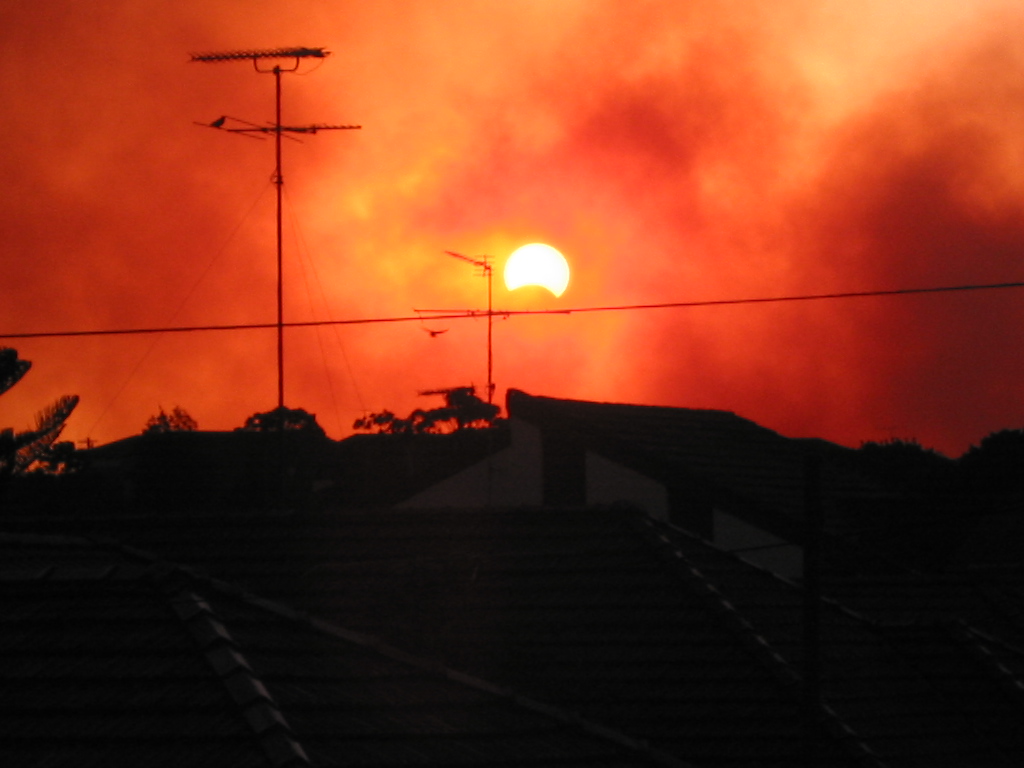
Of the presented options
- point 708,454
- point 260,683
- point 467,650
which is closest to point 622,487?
point 708,454

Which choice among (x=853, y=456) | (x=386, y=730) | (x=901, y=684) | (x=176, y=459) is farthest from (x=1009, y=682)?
(x=853, y=456)

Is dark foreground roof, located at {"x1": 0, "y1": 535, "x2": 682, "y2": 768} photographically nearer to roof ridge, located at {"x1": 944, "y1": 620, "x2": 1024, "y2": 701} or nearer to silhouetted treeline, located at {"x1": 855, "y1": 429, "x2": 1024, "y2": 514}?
roof ridge, located at {"x1": 944, "y1": 620, "x2": 1024, "y2": 701}

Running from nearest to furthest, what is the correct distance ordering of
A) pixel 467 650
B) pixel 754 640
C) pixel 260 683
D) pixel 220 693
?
pixel 220 693, pixel 260 683, pixel 467 650, pixel 754 640

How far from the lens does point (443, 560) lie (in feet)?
44.8

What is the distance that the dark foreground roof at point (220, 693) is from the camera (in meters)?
8.86

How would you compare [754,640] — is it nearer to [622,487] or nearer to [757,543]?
[757,543]

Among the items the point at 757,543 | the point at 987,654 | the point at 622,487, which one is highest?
the point at 622,487

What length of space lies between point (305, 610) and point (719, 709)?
14.5ft

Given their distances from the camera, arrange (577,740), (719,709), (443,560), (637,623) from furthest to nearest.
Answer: (443,560), (637,623), (719,709), (577,740)

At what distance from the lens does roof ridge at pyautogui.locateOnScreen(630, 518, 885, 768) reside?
1155 centimetres

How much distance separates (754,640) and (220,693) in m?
6.08

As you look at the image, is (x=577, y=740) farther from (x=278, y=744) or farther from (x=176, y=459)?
(x=176, y=459)

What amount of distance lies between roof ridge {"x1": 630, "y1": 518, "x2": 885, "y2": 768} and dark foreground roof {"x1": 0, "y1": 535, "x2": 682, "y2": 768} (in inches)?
90.7

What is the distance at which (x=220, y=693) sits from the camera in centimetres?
939
